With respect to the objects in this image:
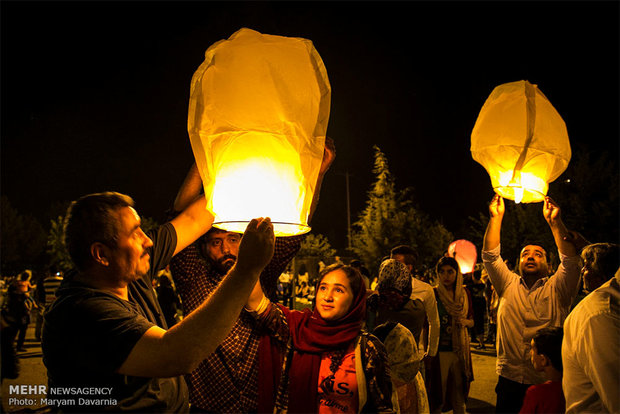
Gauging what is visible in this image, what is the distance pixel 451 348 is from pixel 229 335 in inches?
163

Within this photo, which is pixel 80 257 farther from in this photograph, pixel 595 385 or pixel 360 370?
pixel 595 385

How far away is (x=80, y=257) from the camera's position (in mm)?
1763

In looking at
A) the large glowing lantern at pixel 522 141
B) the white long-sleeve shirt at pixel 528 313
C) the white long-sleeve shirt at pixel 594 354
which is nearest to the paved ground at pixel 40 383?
the white long-sleeve shirt at pixel 528 313

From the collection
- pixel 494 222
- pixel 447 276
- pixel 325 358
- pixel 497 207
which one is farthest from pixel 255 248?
pixel 447 276

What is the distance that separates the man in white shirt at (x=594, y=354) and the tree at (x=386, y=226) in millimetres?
22923

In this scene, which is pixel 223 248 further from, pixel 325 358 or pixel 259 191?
pixel 259 191

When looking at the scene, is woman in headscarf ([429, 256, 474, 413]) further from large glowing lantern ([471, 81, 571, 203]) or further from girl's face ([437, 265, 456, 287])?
large glowing lantern ([471, 81, 571, 203])

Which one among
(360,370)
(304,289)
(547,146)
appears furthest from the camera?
(304,289)

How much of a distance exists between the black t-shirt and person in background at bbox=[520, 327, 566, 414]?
2534mm

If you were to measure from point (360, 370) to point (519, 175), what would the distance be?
1.91 m

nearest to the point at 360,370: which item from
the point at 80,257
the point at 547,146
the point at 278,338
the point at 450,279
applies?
the point at 278,338

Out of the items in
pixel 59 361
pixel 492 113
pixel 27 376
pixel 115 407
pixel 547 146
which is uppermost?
pixel 492 113

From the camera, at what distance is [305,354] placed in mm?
3127

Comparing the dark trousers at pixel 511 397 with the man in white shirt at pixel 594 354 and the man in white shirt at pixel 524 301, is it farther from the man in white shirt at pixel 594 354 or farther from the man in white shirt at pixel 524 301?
the man in white shirt at pixel 594 354
